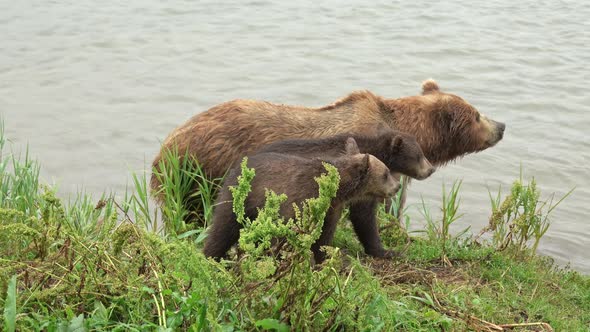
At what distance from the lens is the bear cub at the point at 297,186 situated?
18.5 feet

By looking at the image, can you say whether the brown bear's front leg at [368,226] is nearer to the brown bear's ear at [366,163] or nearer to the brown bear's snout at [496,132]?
the brown bear's ear at [366,163]

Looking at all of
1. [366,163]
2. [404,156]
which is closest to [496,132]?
[404,156]

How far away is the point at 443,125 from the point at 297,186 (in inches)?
95.7

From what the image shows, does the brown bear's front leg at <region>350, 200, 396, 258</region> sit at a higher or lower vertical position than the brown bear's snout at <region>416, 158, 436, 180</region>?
lower

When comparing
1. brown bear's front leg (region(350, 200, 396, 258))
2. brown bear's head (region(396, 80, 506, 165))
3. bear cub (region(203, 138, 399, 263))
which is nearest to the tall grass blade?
bear cub (region(203, 138, 399, 263))

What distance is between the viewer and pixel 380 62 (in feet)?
43.9

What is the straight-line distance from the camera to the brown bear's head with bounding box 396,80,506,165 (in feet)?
24.7

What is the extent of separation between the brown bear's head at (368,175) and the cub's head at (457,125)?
1.58 metres

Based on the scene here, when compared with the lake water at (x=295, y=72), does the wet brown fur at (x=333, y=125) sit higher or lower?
higher

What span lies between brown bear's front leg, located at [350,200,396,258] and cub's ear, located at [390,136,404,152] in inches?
19.8

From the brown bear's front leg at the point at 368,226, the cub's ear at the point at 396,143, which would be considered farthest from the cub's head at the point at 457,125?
the brown bear's front leg at the point at 368,226

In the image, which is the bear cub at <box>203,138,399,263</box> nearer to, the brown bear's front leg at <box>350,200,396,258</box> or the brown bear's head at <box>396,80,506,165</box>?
the brown bear's front leg at <box>350,200,396,258</box>

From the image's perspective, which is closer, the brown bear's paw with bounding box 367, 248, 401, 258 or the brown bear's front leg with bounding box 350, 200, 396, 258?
the brown bear's front leg with bounding box 350, 200, 396, 258

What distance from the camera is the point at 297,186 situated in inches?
222
